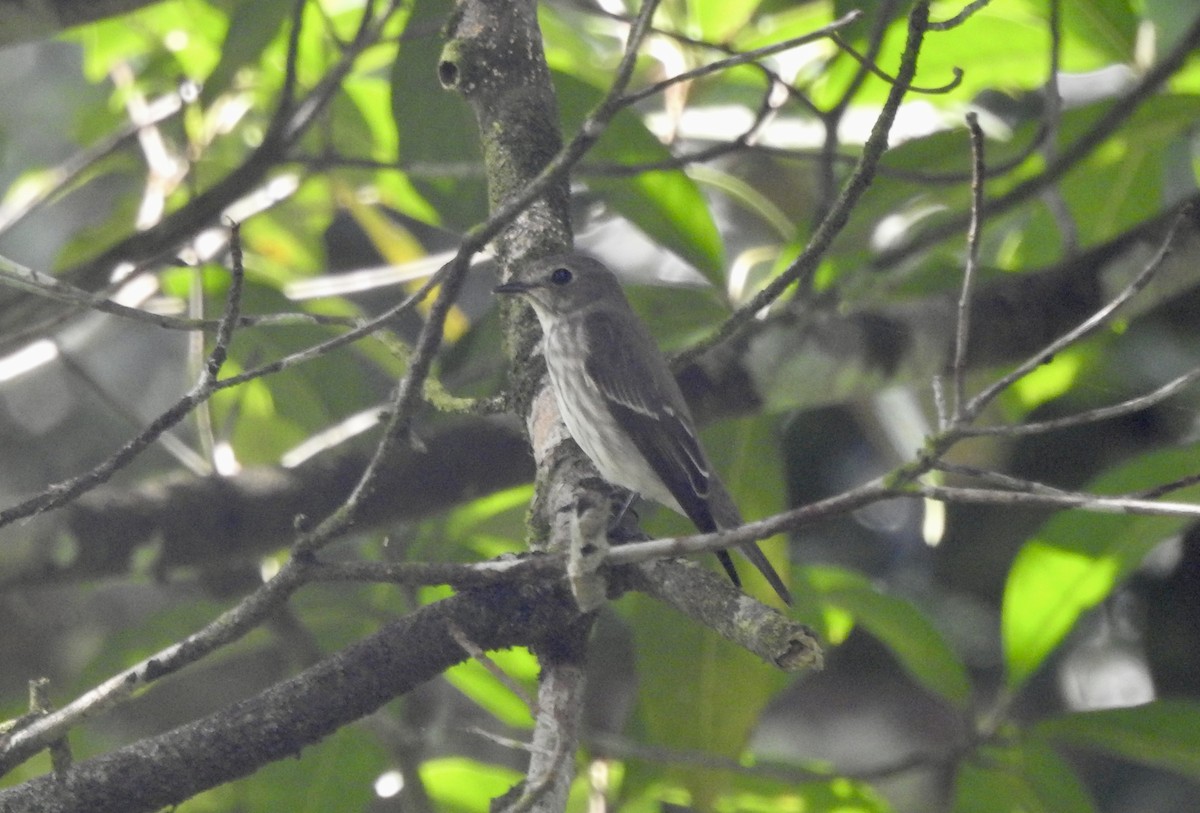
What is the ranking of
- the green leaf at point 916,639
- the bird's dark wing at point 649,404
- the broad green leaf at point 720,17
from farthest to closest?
the broad green leaf at point 720,17 < the green leaf at point 916,639 < the bird's dark wing at point 649,404

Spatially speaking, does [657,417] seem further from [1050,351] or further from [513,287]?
[1050,351]

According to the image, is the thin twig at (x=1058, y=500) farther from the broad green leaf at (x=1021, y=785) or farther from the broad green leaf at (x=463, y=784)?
the broad green leaf at (x=463, y=784)

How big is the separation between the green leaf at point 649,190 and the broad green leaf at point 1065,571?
1217 mm

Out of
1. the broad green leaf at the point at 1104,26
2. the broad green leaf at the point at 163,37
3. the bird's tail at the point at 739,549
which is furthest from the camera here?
the broad green leaf at the point at 163,37

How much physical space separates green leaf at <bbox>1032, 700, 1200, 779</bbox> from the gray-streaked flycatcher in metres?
0.87

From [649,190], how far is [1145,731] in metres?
1.99

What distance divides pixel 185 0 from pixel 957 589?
3.61 meters

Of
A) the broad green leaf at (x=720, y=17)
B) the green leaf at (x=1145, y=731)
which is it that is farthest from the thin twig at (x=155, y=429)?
the broad green leaf at (x=720, y=17)

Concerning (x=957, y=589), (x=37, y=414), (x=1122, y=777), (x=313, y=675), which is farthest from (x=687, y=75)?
(x=37, y=414)

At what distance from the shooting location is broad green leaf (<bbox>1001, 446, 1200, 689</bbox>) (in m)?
3.30

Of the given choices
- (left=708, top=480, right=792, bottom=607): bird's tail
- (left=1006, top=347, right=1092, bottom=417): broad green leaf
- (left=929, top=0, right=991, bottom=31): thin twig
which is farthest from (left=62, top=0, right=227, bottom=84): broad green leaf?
(left=929, top=0, right=991, bottom=31): thin twig

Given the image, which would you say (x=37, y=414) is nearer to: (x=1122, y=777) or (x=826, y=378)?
(x=826, y=378)

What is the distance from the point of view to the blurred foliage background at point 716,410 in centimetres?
337

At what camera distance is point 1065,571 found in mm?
3342
